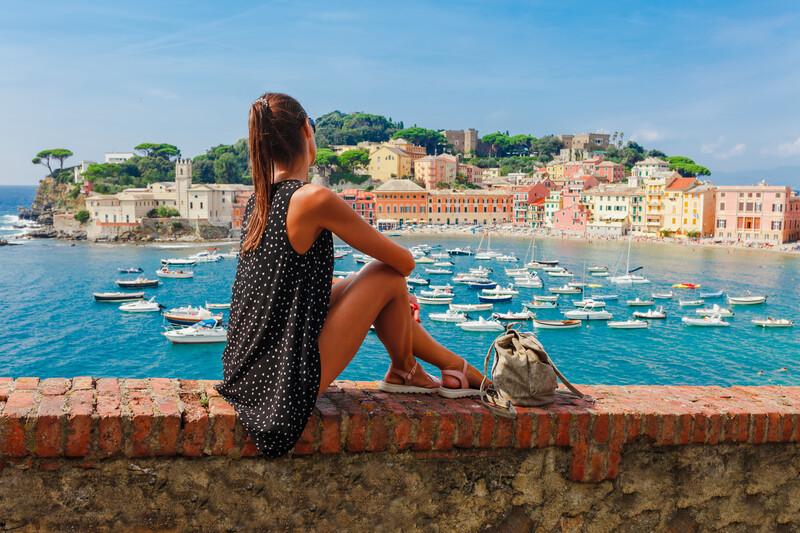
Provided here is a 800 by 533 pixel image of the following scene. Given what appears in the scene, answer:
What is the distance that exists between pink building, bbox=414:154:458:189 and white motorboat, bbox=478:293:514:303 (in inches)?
2188

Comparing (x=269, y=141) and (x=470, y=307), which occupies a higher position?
(x=269, y=141)

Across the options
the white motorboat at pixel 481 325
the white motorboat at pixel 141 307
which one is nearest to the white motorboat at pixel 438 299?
the white motorboat at pixel 481 325

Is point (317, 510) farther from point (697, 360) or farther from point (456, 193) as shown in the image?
point (456, 193)

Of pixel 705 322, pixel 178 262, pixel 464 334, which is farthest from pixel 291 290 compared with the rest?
pixel 178 262

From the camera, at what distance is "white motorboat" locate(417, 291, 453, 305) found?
34.1 metres

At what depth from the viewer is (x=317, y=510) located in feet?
6.70

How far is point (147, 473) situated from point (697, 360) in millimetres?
24672

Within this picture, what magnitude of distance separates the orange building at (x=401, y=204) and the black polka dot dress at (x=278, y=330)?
76.1m

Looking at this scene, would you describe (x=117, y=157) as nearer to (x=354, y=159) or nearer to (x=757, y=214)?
(x=354, y=159)

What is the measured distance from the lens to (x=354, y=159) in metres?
93.6

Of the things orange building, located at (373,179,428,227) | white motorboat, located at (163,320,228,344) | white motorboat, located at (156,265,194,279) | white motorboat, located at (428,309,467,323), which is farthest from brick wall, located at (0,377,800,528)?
orange building, located at (373,179,428,227)

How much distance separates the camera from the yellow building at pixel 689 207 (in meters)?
65.1

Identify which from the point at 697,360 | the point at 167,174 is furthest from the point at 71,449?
the point at 167,174

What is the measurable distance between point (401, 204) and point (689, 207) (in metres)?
28.9
